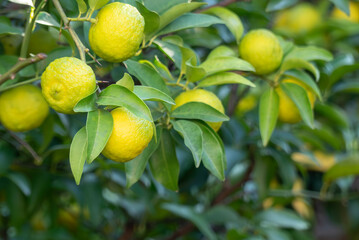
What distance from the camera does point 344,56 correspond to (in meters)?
1.33

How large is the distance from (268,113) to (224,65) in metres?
0.15

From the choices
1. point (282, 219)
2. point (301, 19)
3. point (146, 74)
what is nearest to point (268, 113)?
point (146, 74)

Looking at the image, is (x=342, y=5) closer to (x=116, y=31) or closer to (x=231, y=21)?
(x=231, y=21)

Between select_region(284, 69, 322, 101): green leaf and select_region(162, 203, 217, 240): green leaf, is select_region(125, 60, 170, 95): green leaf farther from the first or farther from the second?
select_region(162, 203, 217, 240): green leaf

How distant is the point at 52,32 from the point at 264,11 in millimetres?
583

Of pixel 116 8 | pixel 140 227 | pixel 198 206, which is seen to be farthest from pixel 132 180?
pixel 198 206

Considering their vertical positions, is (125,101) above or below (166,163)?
above

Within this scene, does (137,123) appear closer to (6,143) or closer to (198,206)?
A: (6,143)

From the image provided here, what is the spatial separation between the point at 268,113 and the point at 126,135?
369mm

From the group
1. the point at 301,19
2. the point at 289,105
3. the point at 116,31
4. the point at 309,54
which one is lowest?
the point at 301,19

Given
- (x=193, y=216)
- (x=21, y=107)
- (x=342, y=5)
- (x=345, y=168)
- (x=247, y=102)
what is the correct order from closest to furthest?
(x=21, y=107), (x=342, y=5), (x=193, y=216), (x=345, y=168), (x=247, y=102)

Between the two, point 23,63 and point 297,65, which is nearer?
point 23,63

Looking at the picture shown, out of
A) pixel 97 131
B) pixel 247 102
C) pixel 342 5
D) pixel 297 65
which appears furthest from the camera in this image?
pixel 247 102

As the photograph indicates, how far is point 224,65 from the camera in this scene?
818mm
